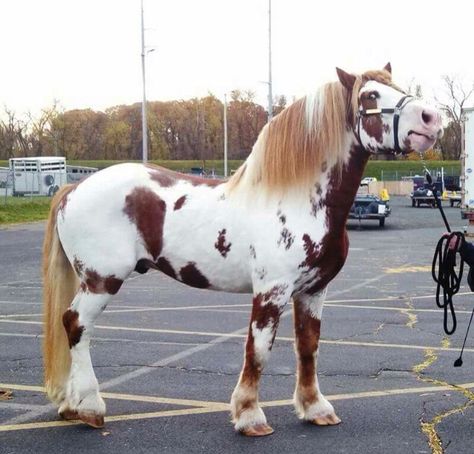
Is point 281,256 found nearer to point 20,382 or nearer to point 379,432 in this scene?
point 379,432

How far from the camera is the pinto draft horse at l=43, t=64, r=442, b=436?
15.2ft

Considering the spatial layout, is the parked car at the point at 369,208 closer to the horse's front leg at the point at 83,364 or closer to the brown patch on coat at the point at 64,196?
the brown patch on coat at the point at 64,196

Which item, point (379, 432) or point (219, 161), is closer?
point (379, 432)

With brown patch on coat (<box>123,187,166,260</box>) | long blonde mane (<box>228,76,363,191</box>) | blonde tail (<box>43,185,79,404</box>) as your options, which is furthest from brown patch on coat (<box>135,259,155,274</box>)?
long blonde mane (<box>228,76,363,191</box>)

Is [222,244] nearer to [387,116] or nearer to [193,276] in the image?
[193,276]

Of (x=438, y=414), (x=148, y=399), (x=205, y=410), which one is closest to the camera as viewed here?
(x=438, y=414)

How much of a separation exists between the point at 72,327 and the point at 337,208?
6.48 feet

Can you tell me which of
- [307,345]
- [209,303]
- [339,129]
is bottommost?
[209,303]

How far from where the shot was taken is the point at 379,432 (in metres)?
4.79

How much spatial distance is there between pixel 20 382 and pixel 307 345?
2.55m

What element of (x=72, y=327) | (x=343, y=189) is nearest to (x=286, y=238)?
(x=343, y=189)

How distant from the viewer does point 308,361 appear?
16.7 ft

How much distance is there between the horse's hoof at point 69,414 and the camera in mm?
5012

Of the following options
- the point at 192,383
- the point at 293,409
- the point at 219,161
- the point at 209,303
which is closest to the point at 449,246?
the point at 293,409
